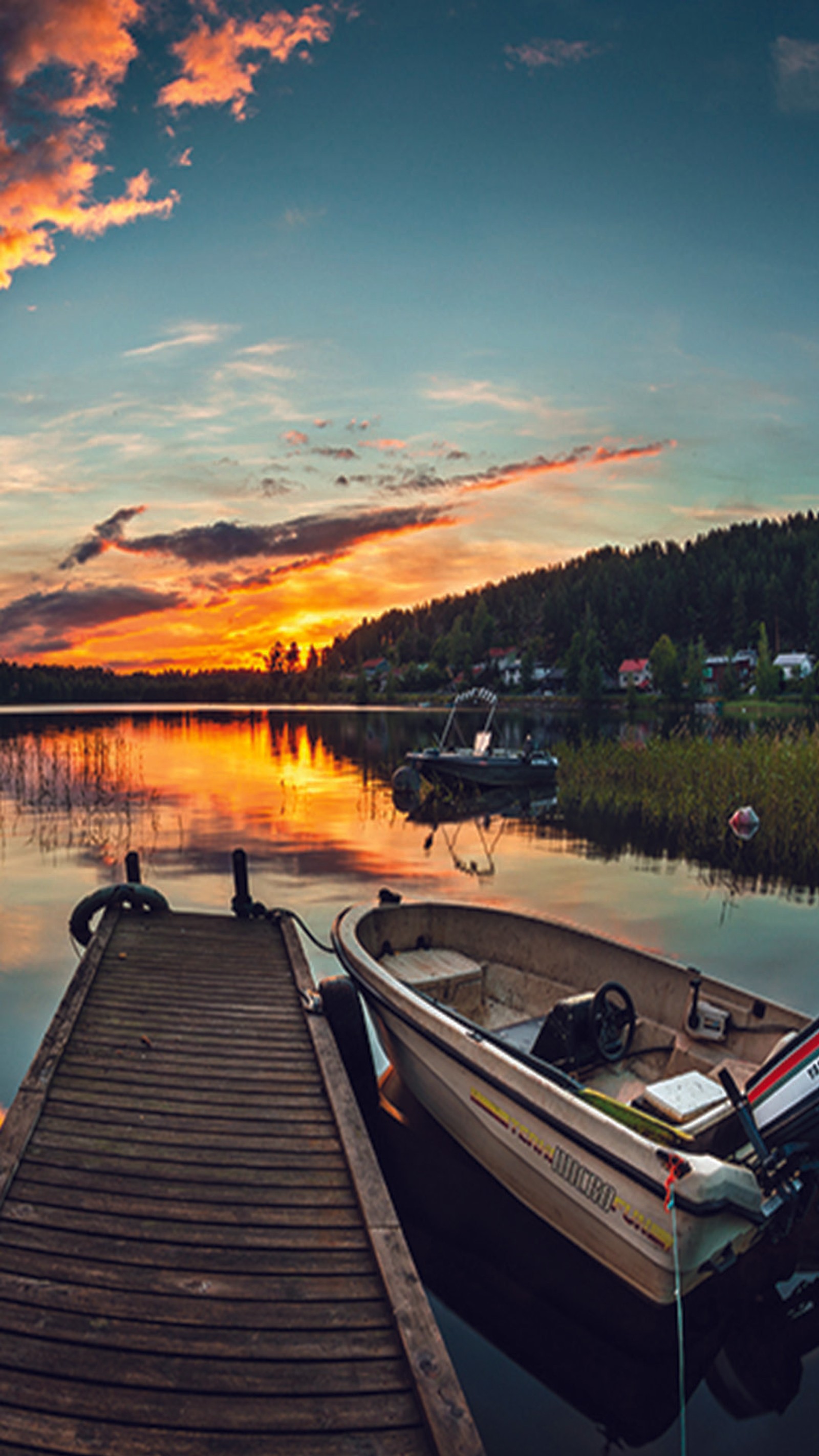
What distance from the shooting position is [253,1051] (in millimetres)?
7035

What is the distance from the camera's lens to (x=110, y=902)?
10930mm

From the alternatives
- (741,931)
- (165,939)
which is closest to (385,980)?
(165,939)

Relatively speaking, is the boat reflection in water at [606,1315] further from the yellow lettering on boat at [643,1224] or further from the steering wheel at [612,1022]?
the steering wheel at [612,1022]

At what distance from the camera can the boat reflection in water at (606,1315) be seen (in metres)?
4.90

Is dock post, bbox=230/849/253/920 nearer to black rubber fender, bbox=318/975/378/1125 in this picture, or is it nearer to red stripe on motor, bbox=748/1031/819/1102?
black rubber fender, bbox=318/975/378/1125

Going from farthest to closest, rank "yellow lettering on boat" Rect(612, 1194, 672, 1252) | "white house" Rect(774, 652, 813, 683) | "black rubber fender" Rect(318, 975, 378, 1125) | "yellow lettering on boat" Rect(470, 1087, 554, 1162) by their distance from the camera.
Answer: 1. "white house" Rect(774, 652, 813, 683)
2. "black rubber fender" Rect(318, 975, 378, 1125)
3. "yellow lettering on boat" Rect(470, 1087, 554, 1162)
4. "yellow lettering on boat" Rect(612, 1194, 672, 1252)

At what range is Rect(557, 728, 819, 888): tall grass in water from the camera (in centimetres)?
2034

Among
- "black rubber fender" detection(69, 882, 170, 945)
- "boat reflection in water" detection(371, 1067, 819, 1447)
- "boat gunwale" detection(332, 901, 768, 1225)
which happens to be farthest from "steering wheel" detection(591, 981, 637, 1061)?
"black rubber fender" detection(69, 882, 170, 945)

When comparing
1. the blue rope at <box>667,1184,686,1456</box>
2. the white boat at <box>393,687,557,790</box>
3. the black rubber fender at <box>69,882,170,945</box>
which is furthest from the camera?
the white boat at <box>393,687,557,790</box>

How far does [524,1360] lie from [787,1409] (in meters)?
1.54

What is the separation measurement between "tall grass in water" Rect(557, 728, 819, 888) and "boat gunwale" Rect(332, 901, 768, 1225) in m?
13.7

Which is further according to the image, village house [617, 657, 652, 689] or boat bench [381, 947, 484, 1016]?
village house [617, 657, 652, 689]

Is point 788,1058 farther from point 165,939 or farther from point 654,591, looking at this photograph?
point 654,591

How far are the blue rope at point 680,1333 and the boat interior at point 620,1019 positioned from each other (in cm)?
71
